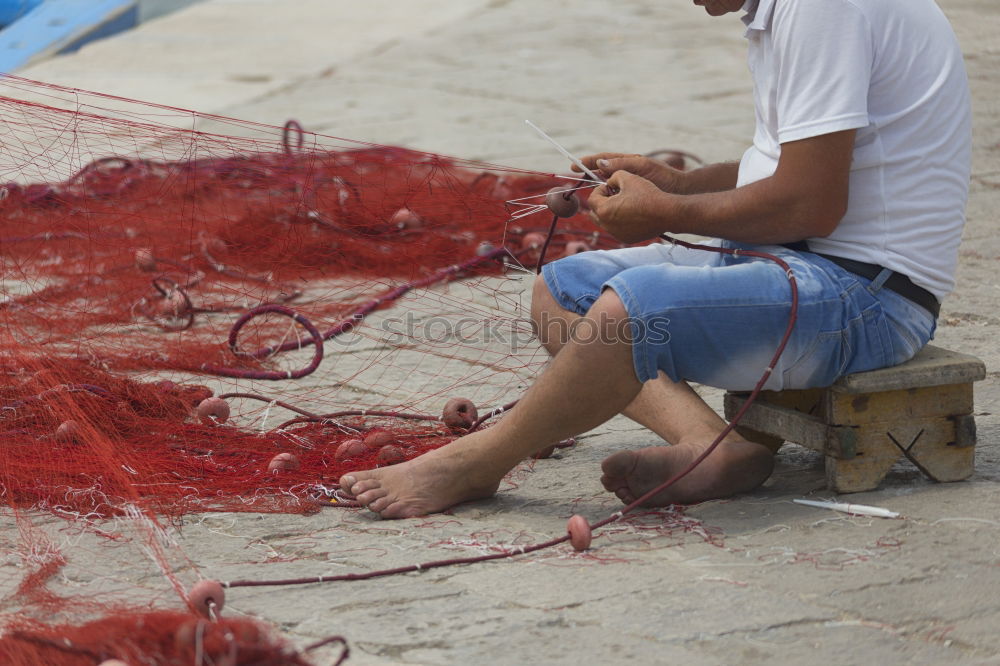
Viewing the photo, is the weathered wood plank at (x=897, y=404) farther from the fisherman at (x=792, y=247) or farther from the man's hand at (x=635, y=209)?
the man's hand at (x=635, y=209)

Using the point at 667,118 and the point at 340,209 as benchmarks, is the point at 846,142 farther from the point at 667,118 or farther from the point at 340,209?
the point at 667,118

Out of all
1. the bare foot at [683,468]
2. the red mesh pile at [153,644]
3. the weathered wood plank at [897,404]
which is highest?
the weathered wood plank at [897,404]

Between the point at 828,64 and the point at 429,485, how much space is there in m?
1.11

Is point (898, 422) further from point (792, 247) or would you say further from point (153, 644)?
point (153, 644)

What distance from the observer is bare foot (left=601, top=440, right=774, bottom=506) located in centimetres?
256

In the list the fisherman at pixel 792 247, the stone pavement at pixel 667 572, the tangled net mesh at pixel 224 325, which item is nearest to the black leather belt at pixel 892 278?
the fisherman at pixel 792 247

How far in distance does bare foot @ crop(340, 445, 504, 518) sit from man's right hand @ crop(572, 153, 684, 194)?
0.69 metres

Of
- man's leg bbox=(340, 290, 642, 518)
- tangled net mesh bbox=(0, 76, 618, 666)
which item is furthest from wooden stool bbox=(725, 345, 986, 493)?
tangled net mesh bbox=(0, 76, 618, 666)

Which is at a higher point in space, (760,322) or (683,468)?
(760,322)

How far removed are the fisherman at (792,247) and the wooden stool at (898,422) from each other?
0.05 meters

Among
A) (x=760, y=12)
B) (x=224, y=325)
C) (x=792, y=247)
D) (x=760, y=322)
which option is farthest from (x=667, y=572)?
(x=224, y=325)

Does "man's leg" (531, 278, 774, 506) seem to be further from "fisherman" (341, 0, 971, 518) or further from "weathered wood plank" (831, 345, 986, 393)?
"weathered wood plank" (831, 345, 986, 393)

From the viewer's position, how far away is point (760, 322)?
2.38 m

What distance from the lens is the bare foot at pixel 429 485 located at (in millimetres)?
2586
